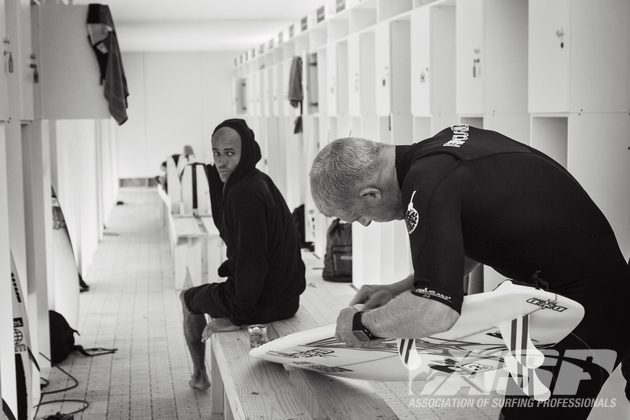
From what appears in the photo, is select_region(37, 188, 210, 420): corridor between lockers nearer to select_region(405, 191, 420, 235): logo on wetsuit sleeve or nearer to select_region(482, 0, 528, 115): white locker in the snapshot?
select_region(482, 0, 528, 115): white locker

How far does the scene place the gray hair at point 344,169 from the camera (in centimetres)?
208

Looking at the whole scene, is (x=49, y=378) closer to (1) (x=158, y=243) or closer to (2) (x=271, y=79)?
(1) (x=158, y=243)

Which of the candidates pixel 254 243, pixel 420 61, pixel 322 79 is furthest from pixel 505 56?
pixel 322 79

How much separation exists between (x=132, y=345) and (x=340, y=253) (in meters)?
2.55

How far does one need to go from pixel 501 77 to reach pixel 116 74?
90.6 inches

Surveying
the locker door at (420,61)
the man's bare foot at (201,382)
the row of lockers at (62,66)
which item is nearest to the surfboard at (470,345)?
the man's bare foot at (201,382)

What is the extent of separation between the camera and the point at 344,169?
2.07 metres

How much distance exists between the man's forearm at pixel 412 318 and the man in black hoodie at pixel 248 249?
1.64 m

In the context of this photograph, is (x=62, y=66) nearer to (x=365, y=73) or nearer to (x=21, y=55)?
(x=21, y=55)

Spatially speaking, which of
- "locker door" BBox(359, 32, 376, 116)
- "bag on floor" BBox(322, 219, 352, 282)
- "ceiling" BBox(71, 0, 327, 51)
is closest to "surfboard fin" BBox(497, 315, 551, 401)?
"locker door" BBox(359, 32, 376, 116)

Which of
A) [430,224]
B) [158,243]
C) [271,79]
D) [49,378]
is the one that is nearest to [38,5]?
[49,378]

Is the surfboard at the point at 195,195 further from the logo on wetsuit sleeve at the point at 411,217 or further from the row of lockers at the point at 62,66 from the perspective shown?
the logo on wetsuit sleeve at the point at 411,217

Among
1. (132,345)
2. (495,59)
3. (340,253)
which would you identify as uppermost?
(495,59)

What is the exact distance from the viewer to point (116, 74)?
5.28 m
